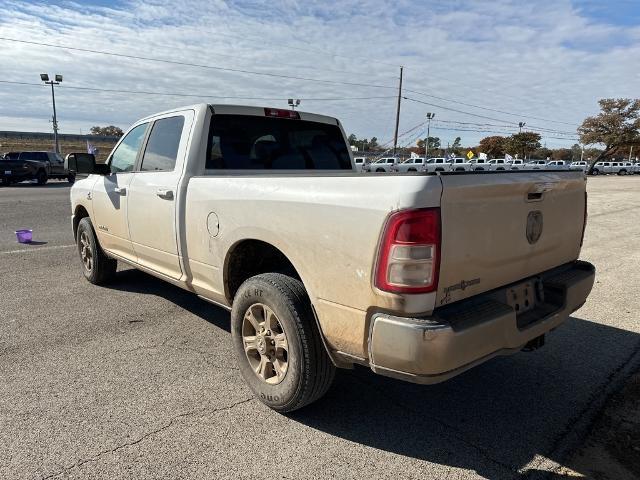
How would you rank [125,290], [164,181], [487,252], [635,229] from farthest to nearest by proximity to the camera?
[635,229], [125,290], [164,181], [487,252]

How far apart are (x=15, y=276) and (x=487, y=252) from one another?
5.96 metres

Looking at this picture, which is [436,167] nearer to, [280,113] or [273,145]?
[280,113]

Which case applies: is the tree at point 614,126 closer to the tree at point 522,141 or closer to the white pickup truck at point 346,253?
the tree at point 522,141

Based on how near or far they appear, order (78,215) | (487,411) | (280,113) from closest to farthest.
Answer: (487,411), (280,113), (78,215)

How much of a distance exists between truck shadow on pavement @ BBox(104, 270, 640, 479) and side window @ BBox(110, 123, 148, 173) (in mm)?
2920

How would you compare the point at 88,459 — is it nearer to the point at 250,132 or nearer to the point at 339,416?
the point at 339,416

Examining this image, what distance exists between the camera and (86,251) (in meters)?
5.82

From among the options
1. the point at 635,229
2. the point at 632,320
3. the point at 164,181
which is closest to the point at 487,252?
the point at 164,181

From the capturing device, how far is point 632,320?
4.73 m

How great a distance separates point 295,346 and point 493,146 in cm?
10036

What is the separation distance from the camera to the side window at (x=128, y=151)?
183 inches

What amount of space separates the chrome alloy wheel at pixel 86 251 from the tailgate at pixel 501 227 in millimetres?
4670

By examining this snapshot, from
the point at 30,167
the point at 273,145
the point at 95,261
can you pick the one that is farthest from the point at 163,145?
the point at 30,167

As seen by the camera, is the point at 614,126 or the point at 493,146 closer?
the point at 614,126
